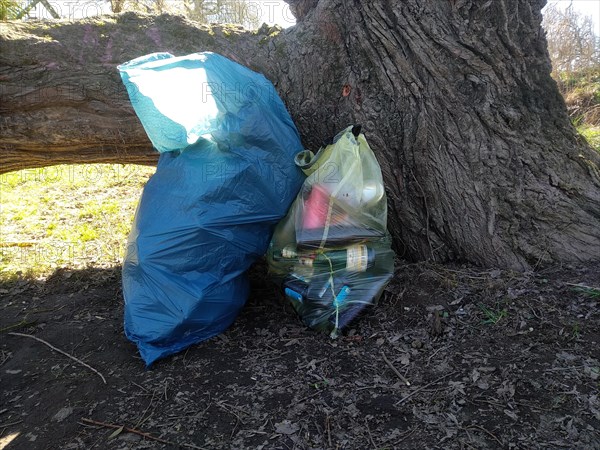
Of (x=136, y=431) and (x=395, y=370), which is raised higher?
(x=395, y=370)

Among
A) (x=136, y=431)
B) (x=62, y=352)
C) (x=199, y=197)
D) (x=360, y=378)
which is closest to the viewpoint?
(x=136, y=431)

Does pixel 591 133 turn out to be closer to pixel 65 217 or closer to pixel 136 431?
pixel 136 431

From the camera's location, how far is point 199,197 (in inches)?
87.9

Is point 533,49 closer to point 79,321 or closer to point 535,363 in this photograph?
point 535,363

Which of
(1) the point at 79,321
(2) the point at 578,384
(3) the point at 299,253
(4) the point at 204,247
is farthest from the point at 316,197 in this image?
(1) the point at 79,321

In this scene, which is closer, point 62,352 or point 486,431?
point 486,431

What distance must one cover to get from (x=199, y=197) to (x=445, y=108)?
130 centimetres

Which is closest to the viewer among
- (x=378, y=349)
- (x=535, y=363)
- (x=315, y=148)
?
(x=535, y=363)

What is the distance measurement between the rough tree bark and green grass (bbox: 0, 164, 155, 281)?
1.23m

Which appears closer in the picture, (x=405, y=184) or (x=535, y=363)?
(x=535, y=363)

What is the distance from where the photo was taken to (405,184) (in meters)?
2.63

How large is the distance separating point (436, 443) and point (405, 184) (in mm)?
1398

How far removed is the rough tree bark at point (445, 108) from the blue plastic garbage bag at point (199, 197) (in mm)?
522

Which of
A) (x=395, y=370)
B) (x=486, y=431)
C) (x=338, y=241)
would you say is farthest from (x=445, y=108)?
(x=486, y=431)
